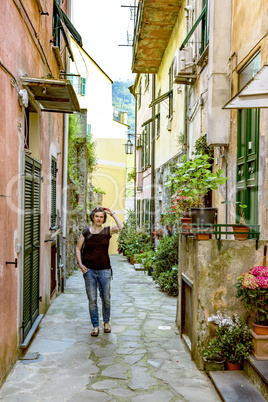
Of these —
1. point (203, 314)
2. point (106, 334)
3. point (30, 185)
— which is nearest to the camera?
point (203, 314)

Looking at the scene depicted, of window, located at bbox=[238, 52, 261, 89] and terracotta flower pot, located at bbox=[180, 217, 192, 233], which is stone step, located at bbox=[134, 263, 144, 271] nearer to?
terracotta flower pot, located at bbox=[180, 217, 192, 233]

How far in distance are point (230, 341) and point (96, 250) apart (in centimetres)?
258

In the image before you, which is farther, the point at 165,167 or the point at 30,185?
the point at 165,167

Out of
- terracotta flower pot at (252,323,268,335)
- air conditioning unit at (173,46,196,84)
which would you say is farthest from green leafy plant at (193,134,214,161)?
terracotta flower pot at (252,323,268,335)

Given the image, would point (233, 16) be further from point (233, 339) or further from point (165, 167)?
point (165, 167)

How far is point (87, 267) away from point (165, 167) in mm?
8472

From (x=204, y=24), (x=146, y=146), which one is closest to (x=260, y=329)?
(x=204, y=24)

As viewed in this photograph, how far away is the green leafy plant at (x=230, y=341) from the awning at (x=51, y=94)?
3660 millimetres

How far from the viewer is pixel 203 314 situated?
4.94 m

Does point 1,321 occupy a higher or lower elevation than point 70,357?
higher

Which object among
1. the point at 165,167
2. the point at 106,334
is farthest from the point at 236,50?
the point at 165,167

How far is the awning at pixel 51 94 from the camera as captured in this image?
5430 mm

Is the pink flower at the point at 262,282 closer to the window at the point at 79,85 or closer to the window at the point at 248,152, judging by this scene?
the window at the point at 248,152

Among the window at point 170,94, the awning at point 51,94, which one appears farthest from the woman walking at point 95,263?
the window at point 170,94
